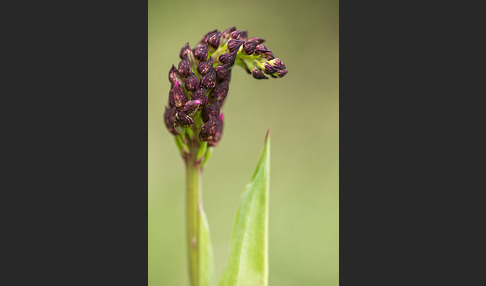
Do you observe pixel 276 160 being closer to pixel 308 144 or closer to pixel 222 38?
pixel 308 144

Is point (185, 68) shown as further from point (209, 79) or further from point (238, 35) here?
point (238, 35)

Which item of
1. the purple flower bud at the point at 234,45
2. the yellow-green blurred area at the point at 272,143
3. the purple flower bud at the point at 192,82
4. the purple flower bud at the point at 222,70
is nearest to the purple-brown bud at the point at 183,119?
the purple flower bud at the point at 192,82

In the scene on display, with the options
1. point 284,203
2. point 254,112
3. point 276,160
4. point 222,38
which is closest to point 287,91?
point 254,112

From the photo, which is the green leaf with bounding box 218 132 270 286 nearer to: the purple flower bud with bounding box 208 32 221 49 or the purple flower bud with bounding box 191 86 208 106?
the purple flower bud with bounding box 191 86 208 106

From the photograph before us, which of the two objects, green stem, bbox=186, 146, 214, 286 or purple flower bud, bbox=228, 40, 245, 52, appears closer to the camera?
purple flower bud, bbox=228, 40, 245, 52

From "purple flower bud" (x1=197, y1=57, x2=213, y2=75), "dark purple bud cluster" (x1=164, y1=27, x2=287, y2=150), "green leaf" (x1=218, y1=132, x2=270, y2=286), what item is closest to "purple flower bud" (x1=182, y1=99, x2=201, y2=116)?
"dark purple bud cluster" (x1=164, y1=27, x2=287, y2=150)

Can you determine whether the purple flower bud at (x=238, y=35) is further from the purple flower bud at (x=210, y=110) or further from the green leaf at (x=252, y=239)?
the green leaf at (x=252, y=239)
